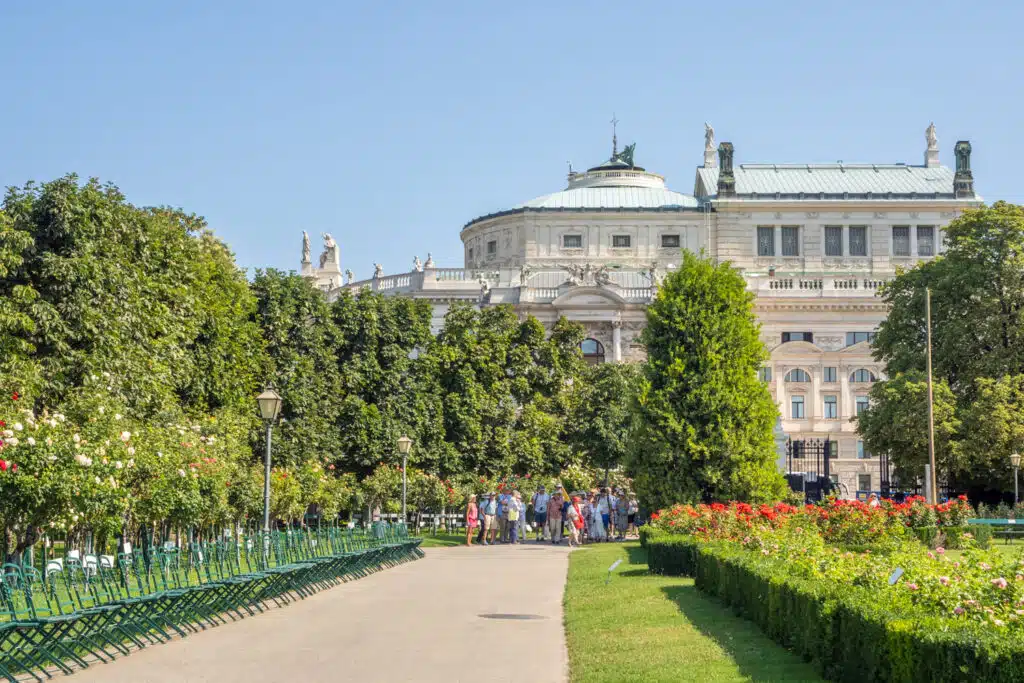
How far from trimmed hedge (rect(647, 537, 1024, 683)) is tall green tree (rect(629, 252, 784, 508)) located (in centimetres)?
1870

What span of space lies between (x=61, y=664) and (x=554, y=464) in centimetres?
4662

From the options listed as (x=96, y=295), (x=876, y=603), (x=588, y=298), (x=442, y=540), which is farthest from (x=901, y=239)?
(x=876, y=603)

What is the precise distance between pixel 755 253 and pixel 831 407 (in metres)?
14.6

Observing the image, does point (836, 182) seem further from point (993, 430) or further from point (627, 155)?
point (993, 430)

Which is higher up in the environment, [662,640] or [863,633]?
[863,633]

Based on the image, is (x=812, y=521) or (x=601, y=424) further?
(x=601, y=424)

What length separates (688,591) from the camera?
24.5 m

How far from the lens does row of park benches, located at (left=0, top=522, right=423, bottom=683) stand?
15180 millimetres

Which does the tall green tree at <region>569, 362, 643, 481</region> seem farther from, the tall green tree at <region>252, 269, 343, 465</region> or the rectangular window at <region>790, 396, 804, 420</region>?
the rectangular window at <region>790, 396, 804, 420</region>

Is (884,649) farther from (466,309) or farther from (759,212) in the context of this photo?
(759,212)

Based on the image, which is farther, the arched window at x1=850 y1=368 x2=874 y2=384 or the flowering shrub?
the arched window at x1=850 y1=368 x2=874 y2=384

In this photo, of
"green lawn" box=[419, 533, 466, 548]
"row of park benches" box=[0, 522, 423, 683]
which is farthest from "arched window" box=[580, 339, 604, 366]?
"row of park benches" box=[0, 522, 423, 683]

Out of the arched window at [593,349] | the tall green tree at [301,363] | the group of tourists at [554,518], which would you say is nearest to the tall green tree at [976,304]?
the group of tourists at [554,518]

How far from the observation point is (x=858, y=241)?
3974 inches
